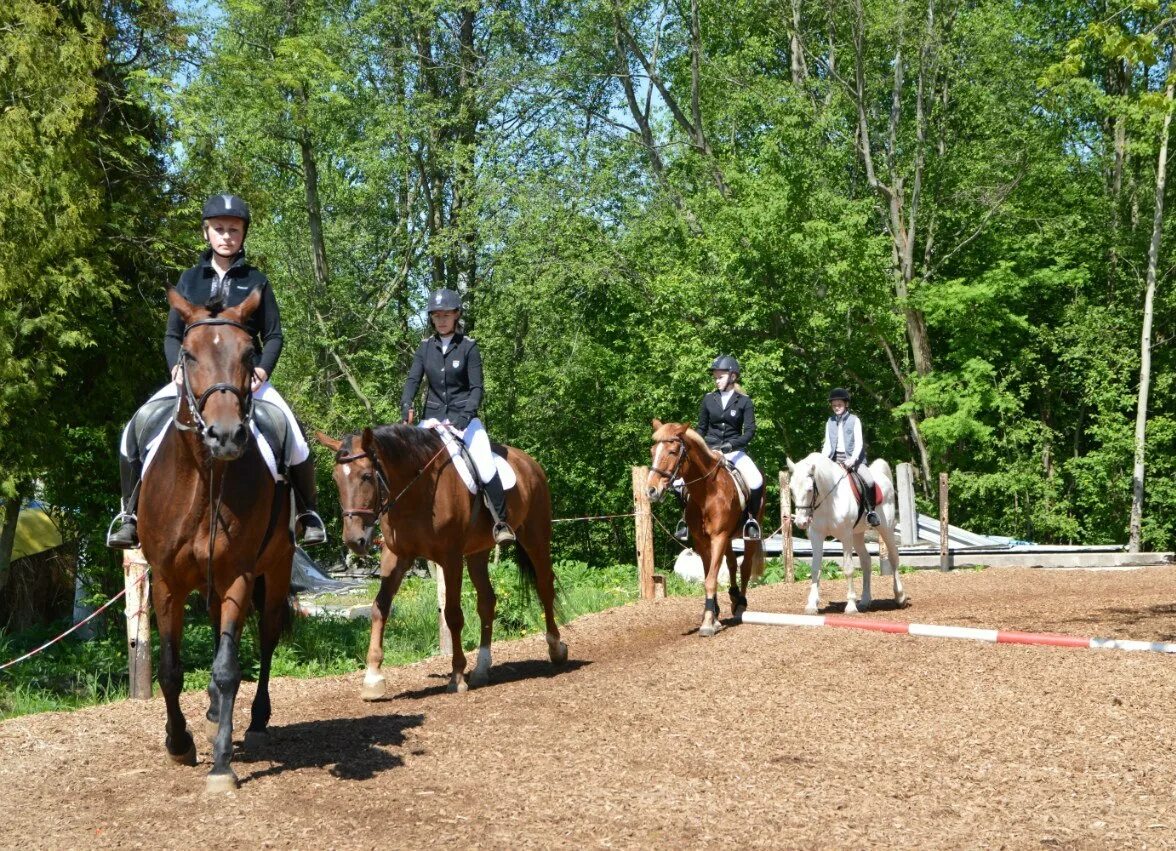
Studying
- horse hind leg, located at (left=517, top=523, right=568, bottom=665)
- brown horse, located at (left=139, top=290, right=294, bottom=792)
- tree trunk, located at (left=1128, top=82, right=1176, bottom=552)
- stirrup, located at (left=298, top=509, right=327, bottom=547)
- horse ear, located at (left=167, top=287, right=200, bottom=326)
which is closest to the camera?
brown horse, located at (left=139, top=290, right=294, bottom=792)

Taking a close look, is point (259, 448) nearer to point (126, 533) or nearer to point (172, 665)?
point (126, 533)

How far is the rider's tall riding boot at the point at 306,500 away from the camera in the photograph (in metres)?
7.39

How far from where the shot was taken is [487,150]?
31922 mm

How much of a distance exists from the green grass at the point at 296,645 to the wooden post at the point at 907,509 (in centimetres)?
675

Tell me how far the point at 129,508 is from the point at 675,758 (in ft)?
11.5

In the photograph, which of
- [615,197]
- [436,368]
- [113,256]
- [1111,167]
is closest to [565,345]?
[615,197]

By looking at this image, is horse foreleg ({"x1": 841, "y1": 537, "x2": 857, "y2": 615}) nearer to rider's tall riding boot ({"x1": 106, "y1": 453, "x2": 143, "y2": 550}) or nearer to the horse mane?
the horse mane

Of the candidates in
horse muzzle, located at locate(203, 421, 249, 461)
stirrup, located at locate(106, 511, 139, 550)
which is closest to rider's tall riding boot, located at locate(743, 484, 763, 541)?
stirrup, located at locate(106, 511, 139, 550)

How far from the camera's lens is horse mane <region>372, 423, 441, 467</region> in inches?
370

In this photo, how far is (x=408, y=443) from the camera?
383 inches

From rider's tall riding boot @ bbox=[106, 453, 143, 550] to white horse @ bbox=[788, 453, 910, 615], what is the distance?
8.20 metres

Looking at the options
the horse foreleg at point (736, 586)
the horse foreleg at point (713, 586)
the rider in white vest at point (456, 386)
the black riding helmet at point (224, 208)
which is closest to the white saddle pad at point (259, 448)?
the black riding helmet at point (224, 208)

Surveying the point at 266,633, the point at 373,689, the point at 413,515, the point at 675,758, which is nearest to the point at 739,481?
the point at 413,515

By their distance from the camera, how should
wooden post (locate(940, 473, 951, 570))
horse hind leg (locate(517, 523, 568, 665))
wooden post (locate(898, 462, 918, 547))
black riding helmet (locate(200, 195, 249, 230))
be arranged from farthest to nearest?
wooden post (locate(898, 462, 918, 547)) < wooden post (locate(940, 473, 951, 570)) < horse hind leg (locate(517, 523, 568, 665)) < black riding helmet (locate(200, 195, 249, 230))
